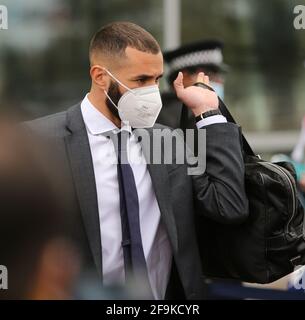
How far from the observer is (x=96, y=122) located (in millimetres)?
2617

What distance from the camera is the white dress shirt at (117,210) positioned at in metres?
2.50

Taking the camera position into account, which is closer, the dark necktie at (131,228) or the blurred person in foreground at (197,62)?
the dark necktie at (131,228)

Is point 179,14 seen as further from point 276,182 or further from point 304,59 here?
point 276,182

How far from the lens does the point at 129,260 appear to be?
249 cm

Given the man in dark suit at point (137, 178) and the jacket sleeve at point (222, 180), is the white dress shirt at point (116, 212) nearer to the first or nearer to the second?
the man in dark suit at point (137, 178)

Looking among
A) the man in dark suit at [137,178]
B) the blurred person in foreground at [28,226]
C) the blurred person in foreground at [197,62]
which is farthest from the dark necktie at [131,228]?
the blurred person in foreground at [197,62]

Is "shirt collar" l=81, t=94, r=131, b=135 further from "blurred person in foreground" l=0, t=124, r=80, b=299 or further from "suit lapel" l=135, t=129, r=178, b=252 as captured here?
"blurred person in foreground" l=0, t=124, r=80, b=299

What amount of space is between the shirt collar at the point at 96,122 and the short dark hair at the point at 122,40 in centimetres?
21

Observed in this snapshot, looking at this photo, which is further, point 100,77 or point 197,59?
point 197,59

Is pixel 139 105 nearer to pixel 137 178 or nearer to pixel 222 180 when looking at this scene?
pixel 137 178

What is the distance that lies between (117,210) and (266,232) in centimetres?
53

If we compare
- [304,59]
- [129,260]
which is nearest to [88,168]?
[129,260]

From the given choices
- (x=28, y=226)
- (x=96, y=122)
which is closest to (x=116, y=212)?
(x=96, y=122)

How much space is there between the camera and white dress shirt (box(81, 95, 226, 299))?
8.19ft
